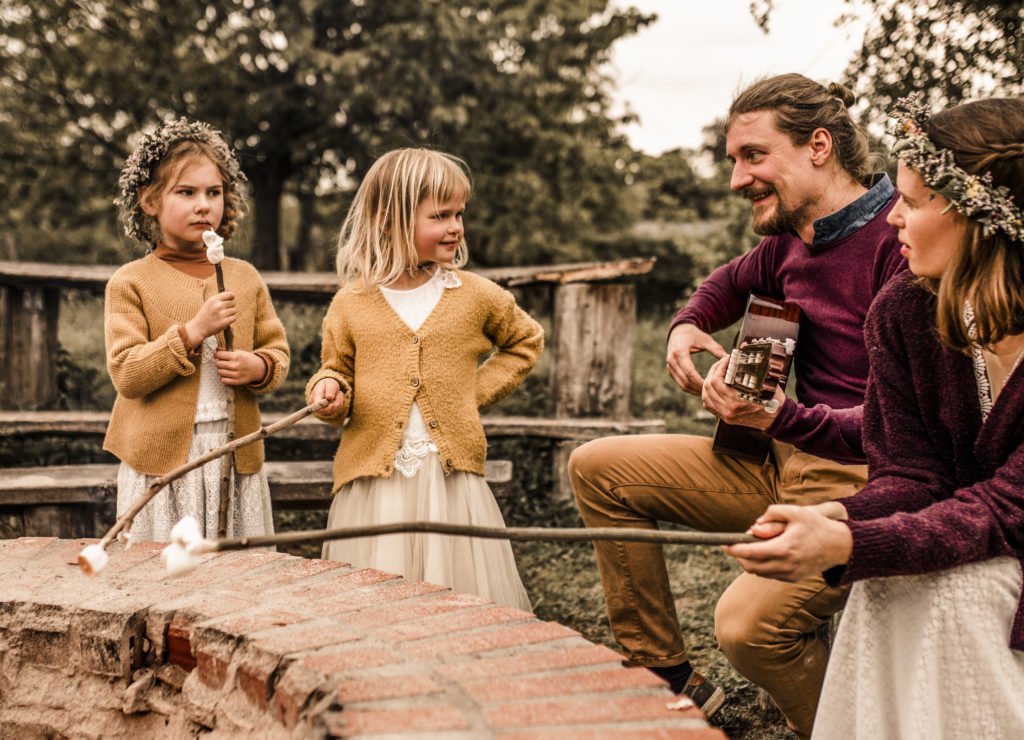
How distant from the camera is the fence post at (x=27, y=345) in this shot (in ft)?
18.1

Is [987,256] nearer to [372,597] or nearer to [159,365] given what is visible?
[372,597]

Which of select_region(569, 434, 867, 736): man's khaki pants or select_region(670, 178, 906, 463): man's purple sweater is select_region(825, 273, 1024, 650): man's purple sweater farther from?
select_region(569, 434, 867, 736): man's khaki pants

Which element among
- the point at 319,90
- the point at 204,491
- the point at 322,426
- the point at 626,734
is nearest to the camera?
the point at 626,734

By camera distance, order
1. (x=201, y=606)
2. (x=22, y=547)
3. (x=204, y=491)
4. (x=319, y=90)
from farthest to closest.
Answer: (x=319, y=90) → (x=204, y=491) → (x=22, y=547) → (x=201, y=606)

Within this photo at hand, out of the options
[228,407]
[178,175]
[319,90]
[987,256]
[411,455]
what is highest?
[319,90]

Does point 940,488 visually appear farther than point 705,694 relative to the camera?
No

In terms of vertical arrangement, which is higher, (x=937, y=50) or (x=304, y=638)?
(x=937, y=50)

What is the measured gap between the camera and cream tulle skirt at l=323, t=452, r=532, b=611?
3.08 m

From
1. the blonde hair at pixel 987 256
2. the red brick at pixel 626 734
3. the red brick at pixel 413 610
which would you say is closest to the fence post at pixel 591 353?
the red brick at pixel 413 610

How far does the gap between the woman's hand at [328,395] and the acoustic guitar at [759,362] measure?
1171 millimetres

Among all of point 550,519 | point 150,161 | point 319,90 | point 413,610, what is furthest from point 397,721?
point 319,90

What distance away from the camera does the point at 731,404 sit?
2.71 metres

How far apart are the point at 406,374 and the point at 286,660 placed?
4.89 ft

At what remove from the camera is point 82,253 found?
18016mm
